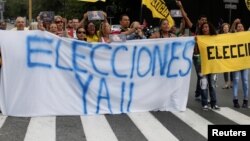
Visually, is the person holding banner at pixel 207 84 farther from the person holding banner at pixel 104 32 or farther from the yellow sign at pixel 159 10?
the yellow sign at pixel 159 10

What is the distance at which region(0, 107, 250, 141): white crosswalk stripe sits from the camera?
7.30 metres

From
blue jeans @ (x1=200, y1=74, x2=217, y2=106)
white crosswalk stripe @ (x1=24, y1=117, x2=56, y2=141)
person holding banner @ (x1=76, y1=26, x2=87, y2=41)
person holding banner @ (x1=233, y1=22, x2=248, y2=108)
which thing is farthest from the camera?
person holding banner @ (x1=233, y1=22, x2=248, y2=108)

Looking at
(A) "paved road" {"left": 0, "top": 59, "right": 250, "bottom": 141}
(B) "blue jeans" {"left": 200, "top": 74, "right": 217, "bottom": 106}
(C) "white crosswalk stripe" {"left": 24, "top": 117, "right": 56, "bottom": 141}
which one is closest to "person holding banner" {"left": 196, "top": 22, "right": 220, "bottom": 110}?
(B) "blue jeans" {"left": 200, "top": 74, "right": 217, "bottom": 106}

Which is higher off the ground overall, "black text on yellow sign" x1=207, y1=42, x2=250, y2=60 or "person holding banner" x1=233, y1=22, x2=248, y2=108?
"black text on yellow sign" x1=207, y1=42, x2=250, y2=60

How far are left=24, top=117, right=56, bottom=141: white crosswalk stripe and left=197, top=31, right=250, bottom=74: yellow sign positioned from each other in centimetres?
324

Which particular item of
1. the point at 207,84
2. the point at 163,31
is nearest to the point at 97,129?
the point at 163,31

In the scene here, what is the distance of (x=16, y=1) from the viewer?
118625 mm

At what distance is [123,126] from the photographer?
8055mm

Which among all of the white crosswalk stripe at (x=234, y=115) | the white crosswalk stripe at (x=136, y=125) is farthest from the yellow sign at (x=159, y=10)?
the white crosswalk stripe at (x=136, y=125)

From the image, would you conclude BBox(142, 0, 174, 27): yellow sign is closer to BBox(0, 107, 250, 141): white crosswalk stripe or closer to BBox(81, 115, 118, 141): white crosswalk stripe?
BBox(0, 107, 250, 141): white crosswalk stripe

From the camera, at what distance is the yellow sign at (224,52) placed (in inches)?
383

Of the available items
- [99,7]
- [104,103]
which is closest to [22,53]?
[104,103]

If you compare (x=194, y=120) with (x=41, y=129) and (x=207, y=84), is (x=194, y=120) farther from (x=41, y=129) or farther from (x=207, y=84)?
(x=41, y=129)

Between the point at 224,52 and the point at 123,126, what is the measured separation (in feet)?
9.84
